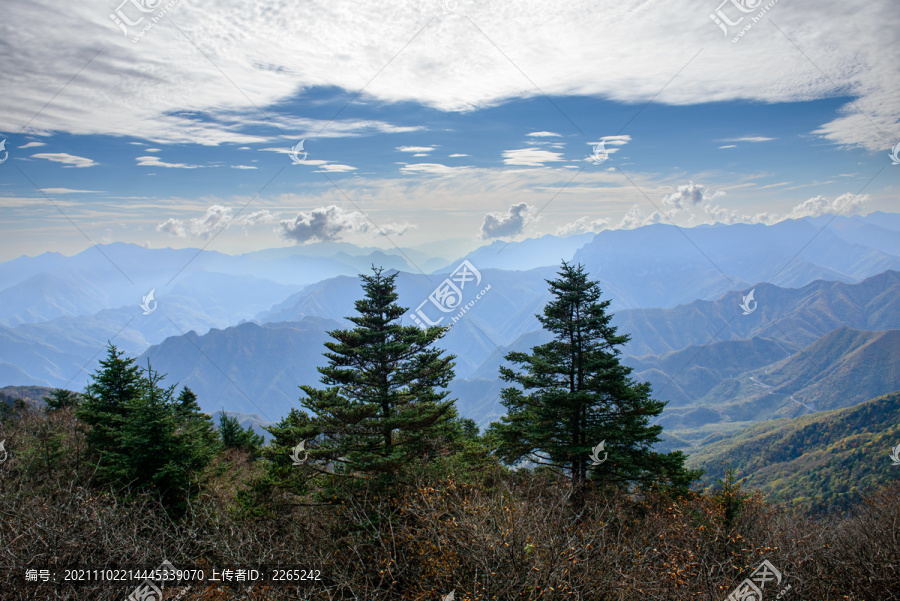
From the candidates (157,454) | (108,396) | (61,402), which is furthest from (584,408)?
(61,402)

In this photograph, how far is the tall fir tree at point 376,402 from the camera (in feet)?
53.4

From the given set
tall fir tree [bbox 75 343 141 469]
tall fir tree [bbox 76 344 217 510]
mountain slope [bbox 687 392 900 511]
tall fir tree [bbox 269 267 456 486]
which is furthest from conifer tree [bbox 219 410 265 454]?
mountain slope [bbox 687 392 900 511]

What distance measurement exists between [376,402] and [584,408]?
9.05 m

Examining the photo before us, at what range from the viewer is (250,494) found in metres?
18.3

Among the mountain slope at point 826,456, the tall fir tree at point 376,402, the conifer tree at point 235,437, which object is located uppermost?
the tall fir tree at point 376,402

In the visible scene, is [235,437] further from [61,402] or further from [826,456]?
[826,456]

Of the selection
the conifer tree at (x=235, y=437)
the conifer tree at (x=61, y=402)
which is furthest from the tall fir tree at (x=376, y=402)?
the conifer tree at (x=61, y=402)

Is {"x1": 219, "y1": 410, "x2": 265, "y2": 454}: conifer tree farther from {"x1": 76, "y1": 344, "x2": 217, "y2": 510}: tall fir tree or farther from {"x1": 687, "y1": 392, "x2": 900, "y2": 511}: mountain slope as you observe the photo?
{"x1": 687, "y1": 392, "x2": 900, "y2": 511}: mountain slope

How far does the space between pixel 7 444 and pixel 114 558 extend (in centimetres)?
2024

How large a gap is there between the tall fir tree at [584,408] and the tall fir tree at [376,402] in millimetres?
3784

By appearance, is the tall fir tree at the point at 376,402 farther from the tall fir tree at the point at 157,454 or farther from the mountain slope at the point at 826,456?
the mountain slope at the point at 826,456

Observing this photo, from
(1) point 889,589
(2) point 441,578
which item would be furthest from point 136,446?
(1) point 889,589

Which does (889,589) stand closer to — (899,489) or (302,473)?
(899,489)

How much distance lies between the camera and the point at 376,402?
17062 millimetres
